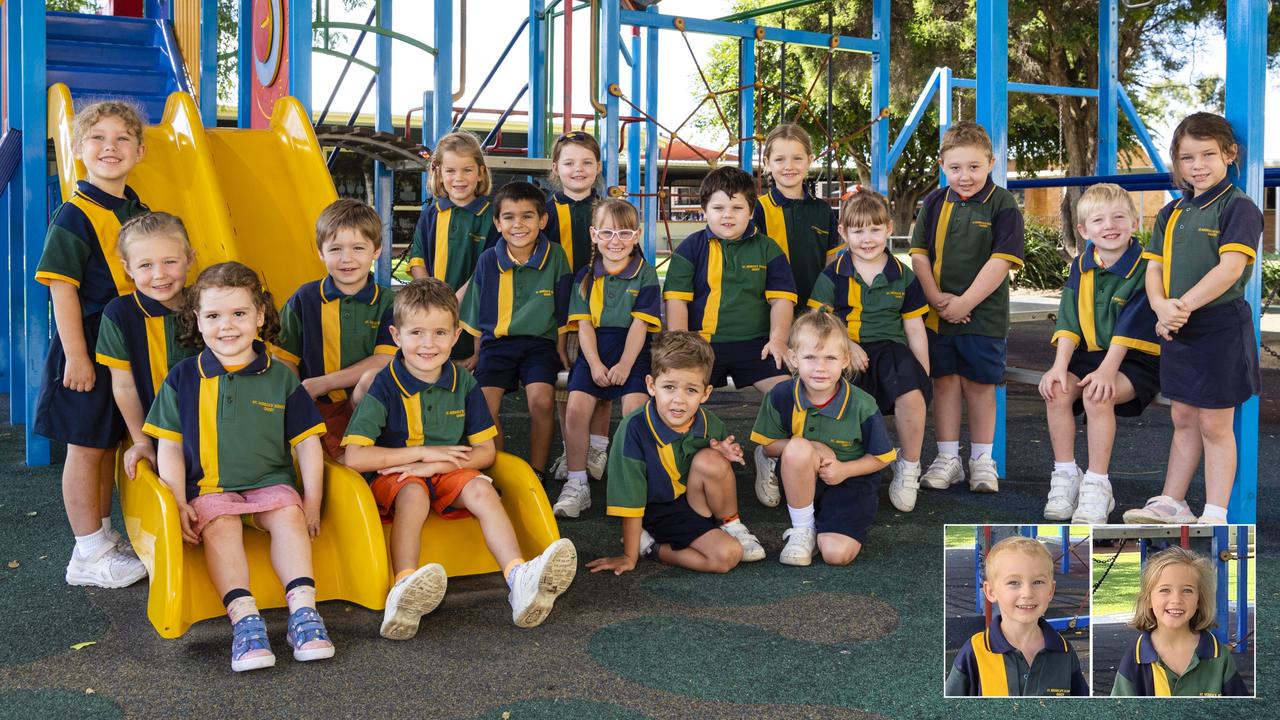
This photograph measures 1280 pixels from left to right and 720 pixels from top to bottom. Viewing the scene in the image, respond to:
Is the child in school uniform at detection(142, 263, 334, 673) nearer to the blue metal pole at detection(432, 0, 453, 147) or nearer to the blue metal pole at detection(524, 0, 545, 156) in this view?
the blue metal pole at detection(432, 0, 453, 147)

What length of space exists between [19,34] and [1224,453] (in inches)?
217

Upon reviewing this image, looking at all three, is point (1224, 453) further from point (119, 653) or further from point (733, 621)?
point (119, 653)

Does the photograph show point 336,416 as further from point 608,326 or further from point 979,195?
point 979,195

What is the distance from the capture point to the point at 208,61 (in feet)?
25.3

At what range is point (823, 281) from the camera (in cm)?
459

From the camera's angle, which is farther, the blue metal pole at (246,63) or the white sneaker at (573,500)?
the blue metal pole at (246,63)

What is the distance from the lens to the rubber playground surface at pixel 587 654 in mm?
2561

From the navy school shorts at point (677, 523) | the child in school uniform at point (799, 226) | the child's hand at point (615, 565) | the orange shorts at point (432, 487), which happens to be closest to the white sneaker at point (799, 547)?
the navy school shorts at point (677, 523)

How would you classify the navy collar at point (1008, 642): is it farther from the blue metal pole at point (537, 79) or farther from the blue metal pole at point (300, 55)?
the blue metal pole at point (537, 79)

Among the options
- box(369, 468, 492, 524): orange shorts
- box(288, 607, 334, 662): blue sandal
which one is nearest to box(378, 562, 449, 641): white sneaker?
box(288, 607, 334, 662): blue sandal

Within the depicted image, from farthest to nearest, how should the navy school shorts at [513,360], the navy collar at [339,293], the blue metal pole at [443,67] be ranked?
the blue metal pole at [443,67]
the navy school shorts at [513,360]
the navy collar at [339,293]

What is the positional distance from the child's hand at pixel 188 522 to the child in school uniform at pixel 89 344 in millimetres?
560

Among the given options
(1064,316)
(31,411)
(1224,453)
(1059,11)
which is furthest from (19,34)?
(1059,11)

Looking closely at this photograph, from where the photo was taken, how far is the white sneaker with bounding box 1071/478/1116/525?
4180 millimetres
